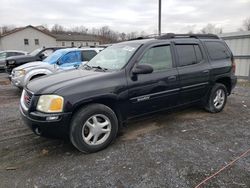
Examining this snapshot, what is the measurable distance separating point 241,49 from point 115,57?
7.86 meters

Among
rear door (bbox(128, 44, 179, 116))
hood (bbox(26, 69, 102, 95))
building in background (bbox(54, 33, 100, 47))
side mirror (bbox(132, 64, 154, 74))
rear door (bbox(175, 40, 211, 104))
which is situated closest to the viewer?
hood (bbox(26, 69, 102, 95))

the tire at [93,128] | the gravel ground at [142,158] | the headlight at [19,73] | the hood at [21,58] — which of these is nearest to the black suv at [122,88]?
the tire at [93,128]

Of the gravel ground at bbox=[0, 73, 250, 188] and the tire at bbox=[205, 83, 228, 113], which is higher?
the tire at bbox=[205, 83, 228, 113]

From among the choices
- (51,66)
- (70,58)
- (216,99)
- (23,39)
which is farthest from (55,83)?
(23,39)

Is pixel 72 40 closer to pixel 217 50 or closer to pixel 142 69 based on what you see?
pixel 217 50

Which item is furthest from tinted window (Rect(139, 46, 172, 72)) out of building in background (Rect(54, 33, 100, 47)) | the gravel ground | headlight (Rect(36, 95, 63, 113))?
building in background (Rect(54, 33, 100, 47))

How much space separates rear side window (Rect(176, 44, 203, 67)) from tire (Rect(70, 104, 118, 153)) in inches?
74.5

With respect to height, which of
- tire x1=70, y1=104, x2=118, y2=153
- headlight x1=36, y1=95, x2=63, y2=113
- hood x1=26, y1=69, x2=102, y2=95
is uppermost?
hood x1=26, y1=69, x2=102, y2=95

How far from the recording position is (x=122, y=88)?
349 centimetres

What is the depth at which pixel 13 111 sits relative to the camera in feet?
19.0

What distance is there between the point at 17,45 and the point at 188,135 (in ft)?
154

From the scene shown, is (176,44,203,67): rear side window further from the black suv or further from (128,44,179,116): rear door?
(128,44,179,116): rear door

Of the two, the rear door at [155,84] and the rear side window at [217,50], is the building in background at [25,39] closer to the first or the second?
the rear side window at [217,50]

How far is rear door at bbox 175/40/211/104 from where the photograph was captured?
430cm
